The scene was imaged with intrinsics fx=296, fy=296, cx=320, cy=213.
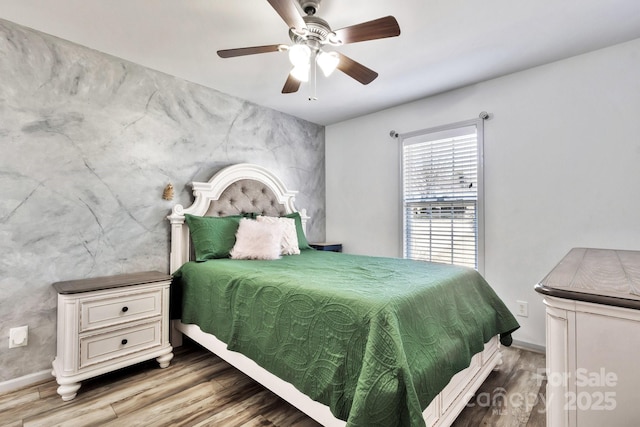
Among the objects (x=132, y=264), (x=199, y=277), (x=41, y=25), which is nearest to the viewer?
(x=41, y=25)

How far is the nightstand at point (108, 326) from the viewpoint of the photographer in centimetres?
186

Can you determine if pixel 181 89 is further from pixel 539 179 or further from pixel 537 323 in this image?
pixel 537 323

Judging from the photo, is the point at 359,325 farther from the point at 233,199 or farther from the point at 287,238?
the point at 233,199

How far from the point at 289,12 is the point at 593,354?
5.76ft

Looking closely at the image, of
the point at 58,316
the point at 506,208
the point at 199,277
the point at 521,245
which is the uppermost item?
the point at 506,208

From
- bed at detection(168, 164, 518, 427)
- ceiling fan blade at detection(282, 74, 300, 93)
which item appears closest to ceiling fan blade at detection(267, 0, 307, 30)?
ceiling fan blade at detection(282, 74, 300, 93)

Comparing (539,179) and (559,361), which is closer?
(559,361)

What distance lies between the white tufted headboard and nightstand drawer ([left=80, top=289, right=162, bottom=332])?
46 centimetres

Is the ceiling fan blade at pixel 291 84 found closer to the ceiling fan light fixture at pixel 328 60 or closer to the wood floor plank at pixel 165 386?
the ceiling fan light fixture at pixel 328 60

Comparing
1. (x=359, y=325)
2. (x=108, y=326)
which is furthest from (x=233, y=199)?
Answer: (x=359, y=325)

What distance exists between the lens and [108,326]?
2.00m

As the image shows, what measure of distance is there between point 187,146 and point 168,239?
0.89 m

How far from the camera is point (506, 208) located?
2678 mm

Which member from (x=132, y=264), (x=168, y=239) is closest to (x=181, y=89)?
(x=168, y=239)
